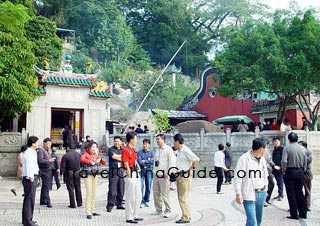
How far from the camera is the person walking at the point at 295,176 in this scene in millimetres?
7738

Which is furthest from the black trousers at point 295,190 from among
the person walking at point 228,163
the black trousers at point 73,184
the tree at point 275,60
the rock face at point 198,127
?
the rock face at point 198,127

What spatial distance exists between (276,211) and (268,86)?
470 inches

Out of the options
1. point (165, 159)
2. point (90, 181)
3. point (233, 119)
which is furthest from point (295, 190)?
point (233, 119)

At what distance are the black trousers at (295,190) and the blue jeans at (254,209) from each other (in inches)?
89.5

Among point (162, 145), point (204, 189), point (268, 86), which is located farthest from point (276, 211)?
point (268, 86)

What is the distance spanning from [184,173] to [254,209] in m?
2.26

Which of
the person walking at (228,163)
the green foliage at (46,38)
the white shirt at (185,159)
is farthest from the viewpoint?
the green foliage at (46,38)

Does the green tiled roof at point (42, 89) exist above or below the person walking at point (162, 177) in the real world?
above

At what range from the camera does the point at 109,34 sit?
43.9 meters

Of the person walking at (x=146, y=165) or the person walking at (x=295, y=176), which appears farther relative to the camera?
the person walking at (x=146, y=165)

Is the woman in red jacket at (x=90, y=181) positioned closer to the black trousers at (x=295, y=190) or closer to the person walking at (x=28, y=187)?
the person walking at (x=28, y=187)

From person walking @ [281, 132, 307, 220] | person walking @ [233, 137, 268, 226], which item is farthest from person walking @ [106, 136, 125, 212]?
person walking @ [233, 137, 268, 226]

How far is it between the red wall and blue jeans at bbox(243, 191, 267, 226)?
2471 cm

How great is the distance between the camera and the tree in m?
18.8
